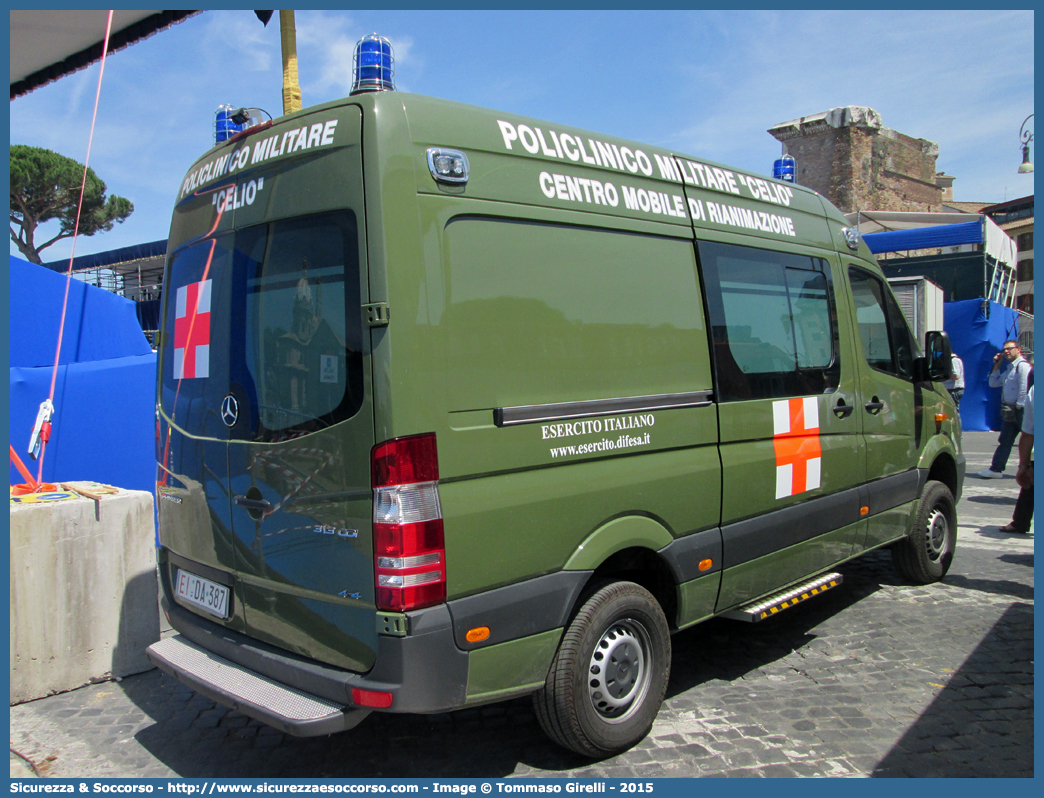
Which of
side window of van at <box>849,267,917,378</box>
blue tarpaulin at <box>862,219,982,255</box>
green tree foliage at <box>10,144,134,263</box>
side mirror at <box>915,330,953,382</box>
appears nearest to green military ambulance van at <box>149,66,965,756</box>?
side window of van at <box>849,267,917,378</box>

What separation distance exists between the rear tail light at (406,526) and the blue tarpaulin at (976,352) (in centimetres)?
1572

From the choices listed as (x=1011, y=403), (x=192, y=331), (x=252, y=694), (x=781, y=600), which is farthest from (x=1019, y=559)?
(x=192, y=331)

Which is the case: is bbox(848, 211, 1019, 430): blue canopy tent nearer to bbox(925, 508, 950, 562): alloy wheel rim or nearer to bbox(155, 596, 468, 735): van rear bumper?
bbox(925, 508, 950, 562): alloy wheel rim

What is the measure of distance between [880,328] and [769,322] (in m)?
1.45

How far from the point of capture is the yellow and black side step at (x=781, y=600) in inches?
154

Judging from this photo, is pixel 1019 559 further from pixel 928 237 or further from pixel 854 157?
pixel 854 157

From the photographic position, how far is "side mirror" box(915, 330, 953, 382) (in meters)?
5.25

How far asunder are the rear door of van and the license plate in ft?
0.21

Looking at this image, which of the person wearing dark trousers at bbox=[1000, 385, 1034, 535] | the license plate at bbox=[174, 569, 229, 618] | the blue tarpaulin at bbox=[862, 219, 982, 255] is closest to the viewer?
the license plate at bbox=[174, 569, 229, 618]

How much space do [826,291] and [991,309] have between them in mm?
13188

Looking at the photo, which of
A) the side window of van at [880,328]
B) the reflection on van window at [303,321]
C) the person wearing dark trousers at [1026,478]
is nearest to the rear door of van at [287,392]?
the reflection on van window at [303,321]

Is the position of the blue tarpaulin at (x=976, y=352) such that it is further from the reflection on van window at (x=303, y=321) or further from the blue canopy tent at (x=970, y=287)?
the reflection on van window at (x=303, y=321)
